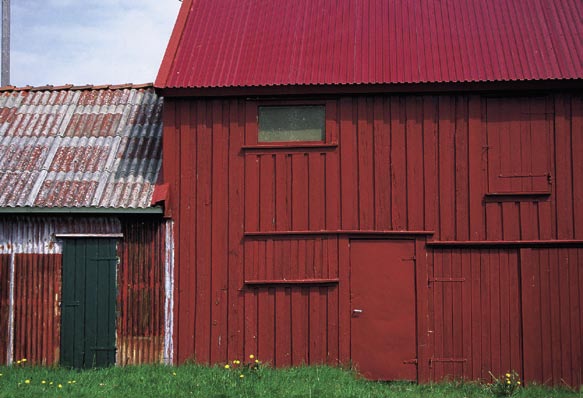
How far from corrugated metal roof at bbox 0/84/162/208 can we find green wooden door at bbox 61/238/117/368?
0.82 m

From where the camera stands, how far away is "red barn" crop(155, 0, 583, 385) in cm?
945

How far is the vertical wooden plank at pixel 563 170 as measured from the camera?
9477 millimetres

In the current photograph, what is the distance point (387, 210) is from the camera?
9695 millimetres

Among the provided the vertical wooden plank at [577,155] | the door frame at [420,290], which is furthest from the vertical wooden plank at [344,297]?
the vertical wooden plank at [577,155]

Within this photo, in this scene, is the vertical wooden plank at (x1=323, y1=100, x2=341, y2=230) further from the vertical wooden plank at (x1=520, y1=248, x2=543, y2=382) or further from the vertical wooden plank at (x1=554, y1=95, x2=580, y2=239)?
the vertical wooden plank at (x1=554, y1=95, x2=580, y2=239)

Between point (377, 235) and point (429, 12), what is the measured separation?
4497 millimetres

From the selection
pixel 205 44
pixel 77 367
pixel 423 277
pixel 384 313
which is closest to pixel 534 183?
pixel 423 277

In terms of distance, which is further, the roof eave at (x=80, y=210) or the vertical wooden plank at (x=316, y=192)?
the vertical wooden plank at (x=316, y=192)

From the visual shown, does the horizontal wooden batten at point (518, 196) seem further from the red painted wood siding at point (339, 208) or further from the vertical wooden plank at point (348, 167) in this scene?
the vertical wooden plank at point (348, 167)

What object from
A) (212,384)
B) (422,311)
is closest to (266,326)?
(212,384)

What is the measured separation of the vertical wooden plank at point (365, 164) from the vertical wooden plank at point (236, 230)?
1.95 m

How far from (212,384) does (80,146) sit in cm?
542

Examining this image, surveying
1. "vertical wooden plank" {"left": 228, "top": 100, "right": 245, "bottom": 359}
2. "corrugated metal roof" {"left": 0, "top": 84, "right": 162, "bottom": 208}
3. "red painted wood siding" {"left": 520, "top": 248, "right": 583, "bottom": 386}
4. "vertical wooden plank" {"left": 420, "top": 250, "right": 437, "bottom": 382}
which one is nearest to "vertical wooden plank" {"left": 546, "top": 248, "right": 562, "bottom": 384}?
"red painted wood siding" {"left": 520, "top": 248, "right": 583, "bottom": 386}

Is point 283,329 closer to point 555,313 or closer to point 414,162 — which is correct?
point 414,162
